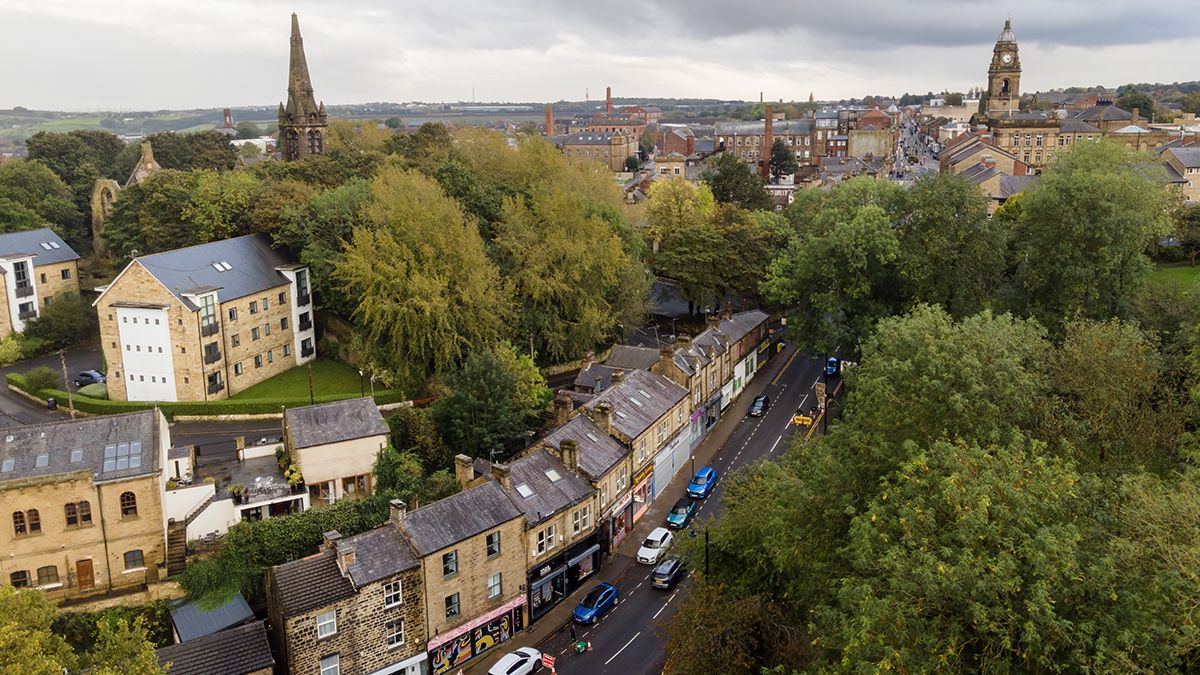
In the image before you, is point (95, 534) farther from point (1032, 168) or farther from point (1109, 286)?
point (1032, 168)

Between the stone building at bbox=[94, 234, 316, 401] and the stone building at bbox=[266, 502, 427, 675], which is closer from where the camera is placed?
the stone building at bbox=[266, 502, 427, 675]

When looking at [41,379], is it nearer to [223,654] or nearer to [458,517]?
[223,654]

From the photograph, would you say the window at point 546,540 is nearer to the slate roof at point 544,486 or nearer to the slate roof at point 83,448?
the slate roof at point 544,486

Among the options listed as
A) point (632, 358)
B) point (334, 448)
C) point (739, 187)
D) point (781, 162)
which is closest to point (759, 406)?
point (632, 358)

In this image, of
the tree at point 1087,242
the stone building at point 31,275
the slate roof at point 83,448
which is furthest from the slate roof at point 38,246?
the tree at point 1087,242

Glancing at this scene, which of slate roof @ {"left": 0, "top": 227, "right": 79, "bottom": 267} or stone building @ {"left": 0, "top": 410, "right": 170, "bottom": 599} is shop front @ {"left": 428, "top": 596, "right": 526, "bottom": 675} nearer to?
stone building @ {"left": 0, "top": 410, "right": 170, "bottom": 599}

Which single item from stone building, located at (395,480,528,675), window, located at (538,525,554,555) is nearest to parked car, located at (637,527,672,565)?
window, located at (538,525,554,555)

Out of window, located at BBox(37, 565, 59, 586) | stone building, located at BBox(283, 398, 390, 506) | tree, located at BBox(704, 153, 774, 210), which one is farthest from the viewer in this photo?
tree, located at BBox(704, 153, 774, 210)
